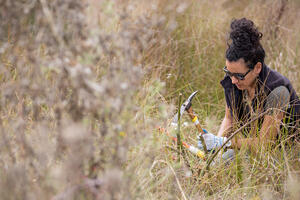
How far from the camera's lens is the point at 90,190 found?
1.34 meters

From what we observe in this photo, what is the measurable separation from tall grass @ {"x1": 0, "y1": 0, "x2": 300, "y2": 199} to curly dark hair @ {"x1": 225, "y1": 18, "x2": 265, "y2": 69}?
53 centimetres

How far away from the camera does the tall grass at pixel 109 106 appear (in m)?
1.22

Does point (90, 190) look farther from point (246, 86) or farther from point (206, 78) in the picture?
point (206, 78)

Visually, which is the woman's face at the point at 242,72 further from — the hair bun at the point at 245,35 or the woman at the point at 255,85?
the hair bun at the point at 245,35

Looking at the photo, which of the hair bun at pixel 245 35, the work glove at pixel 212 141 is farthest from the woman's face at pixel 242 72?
the work glove at pixel 212 141

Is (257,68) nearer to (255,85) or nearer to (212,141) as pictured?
(255,85)

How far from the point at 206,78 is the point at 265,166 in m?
1.65

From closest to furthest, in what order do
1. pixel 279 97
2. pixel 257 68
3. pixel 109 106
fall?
1. pixel 109 106
2. pixel 279 97
3. pixel 257 68

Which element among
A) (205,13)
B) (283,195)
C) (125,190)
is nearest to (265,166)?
(283,195)

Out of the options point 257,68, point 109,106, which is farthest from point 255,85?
point 109,106

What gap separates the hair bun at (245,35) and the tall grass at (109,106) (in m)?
Result: 0.53

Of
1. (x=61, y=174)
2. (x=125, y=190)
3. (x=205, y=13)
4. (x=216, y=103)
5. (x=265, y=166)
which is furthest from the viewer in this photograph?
(x=205, y=13)

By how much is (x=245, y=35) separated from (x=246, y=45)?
7cm

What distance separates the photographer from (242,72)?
2.37m
